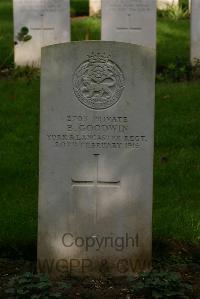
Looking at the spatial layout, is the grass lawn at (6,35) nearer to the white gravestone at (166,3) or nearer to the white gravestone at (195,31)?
the white gravestone at (195,31)

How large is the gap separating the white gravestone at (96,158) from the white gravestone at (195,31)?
6162mm

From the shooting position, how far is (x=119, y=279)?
18.0ft

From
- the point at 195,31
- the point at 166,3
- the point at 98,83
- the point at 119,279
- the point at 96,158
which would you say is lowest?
the point at 119,279

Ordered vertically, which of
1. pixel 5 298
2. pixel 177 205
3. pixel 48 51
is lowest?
pixel 5 298

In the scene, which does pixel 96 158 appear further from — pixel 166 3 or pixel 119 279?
pixel 166 3

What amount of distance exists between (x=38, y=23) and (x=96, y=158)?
22.0 ft

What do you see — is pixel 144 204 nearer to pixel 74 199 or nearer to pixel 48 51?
pixel 74 199

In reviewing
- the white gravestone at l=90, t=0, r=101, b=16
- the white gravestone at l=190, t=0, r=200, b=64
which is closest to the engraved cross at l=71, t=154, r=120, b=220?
the white gravestone at l=190, t=0, r=200, b=64

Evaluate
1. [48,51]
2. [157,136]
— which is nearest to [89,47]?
[48,51]

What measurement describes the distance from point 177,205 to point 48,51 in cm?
173

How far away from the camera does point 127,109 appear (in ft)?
17.7

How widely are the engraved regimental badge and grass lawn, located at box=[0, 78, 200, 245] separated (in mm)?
1079

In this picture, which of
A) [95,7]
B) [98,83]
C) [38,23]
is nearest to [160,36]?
[38,23]

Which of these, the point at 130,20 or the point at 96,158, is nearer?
the point at 96,158
